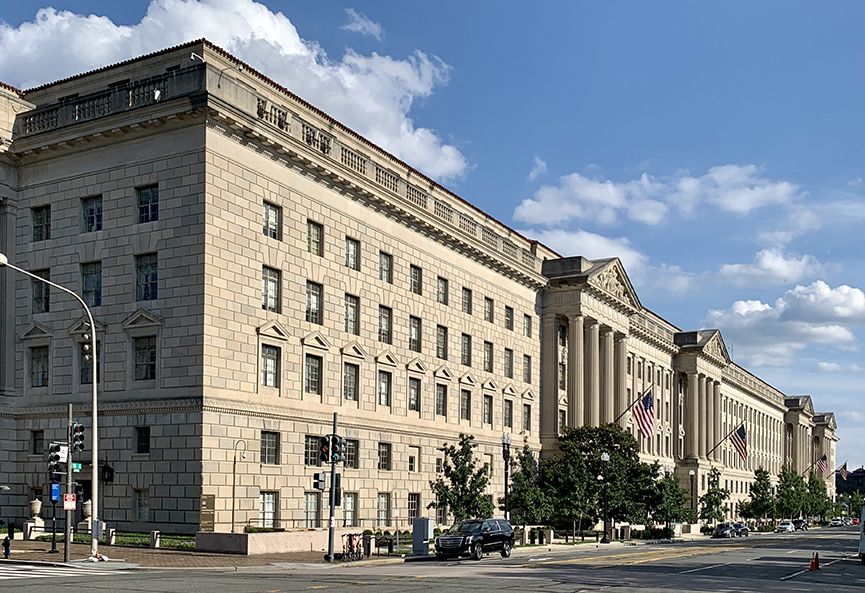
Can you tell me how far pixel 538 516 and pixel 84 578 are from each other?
133 ft

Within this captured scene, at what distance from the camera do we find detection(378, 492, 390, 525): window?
198ft

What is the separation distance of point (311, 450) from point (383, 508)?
8.21 metres

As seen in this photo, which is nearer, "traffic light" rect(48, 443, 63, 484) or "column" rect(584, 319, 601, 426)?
"traffic light" rect(48, 443, 63, 484)

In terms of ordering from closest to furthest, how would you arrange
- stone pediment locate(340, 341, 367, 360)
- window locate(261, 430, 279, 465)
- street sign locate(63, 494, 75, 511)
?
1. street sign locate(63, 494, 75, 511)
2. window locate(261, 430, 279, 465)
3. stone pediment locate(340, 341, 367, 360)

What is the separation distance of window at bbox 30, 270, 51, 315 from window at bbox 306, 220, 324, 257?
43.1 feet

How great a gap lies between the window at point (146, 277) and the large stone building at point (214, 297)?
106mm

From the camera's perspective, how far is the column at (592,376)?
3516 inches

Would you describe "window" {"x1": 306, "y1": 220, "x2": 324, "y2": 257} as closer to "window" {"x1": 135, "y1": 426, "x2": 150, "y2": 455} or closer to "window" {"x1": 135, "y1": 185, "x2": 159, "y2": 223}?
"window" {"x1": 135, "y1": 185, "x2": 159, "y2": 223}

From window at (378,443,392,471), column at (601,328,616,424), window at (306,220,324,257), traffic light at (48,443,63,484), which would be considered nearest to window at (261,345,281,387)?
window at (306,220,324,257)

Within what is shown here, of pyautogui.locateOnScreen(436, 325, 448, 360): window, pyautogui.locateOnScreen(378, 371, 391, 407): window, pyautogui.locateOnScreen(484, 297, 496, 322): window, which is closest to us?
pyautogui.locateOnScreen(378, 371, 391, 407): window

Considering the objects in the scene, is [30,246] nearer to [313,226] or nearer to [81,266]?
[81,266]

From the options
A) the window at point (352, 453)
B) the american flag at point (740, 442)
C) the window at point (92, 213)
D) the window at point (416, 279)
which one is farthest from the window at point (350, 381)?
the american flag at point (740, 442)

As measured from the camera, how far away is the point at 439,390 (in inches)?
2689

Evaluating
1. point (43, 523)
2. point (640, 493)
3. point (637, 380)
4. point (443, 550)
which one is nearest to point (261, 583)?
point (443, 550)
